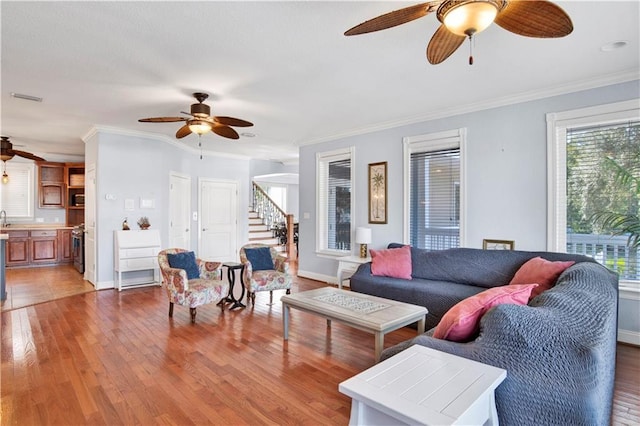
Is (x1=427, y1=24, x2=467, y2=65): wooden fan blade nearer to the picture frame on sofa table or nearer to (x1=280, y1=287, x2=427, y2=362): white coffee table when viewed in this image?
(x1=280, y1=287, x2=427, y2=362): white coffee table

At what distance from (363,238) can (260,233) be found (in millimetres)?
5321

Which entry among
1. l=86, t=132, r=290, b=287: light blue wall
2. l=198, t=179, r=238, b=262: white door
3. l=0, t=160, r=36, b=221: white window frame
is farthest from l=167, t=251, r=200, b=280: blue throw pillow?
l=0, t=160, r=36, b=221: white window frame

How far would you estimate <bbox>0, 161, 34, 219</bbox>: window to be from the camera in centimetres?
806

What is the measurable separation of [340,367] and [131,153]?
5229mm

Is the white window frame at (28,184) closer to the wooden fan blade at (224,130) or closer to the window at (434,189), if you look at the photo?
the wooden fan blade at (224,130)

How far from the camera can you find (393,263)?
4504 millimetres

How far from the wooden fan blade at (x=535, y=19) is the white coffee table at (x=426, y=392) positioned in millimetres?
1773

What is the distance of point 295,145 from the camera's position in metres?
7.43

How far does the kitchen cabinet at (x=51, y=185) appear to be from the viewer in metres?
8.38

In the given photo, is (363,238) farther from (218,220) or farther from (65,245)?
(65,245)

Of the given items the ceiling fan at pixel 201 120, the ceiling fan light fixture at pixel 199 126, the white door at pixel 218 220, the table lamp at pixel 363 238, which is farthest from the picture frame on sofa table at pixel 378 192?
the white door at pixel 218 220

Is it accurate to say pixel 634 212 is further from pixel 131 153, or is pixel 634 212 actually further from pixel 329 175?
pixel 131 153

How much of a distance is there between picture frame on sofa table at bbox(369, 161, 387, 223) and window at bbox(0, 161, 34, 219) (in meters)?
8.10

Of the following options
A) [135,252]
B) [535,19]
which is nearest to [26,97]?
[135,252]
